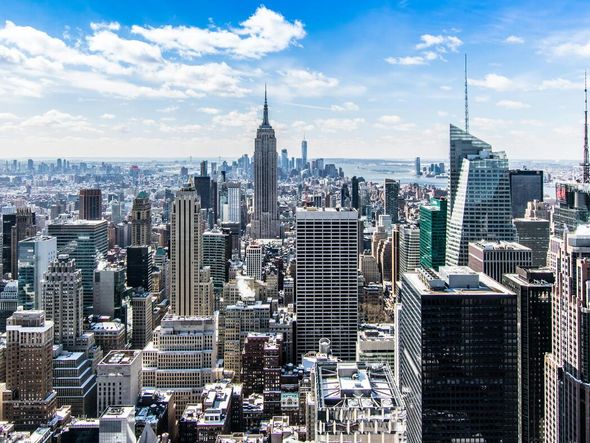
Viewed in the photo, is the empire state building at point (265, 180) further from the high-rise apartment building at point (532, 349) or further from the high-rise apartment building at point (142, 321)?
the high-rise apartment building at point (532, 349)

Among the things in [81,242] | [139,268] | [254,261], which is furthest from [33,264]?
[254,261]

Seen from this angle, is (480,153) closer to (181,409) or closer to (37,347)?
(181,409)

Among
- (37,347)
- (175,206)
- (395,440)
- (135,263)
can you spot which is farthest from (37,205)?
(395,440)

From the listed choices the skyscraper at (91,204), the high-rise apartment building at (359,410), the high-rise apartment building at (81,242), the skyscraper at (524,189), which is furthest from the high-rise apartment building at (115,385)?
the skyscraper at (524,189)

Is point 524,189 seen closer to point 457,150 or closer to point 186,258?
point 457,150

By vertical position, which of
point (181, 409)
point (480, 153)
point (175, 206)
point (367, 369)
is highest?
point (480, 153)
